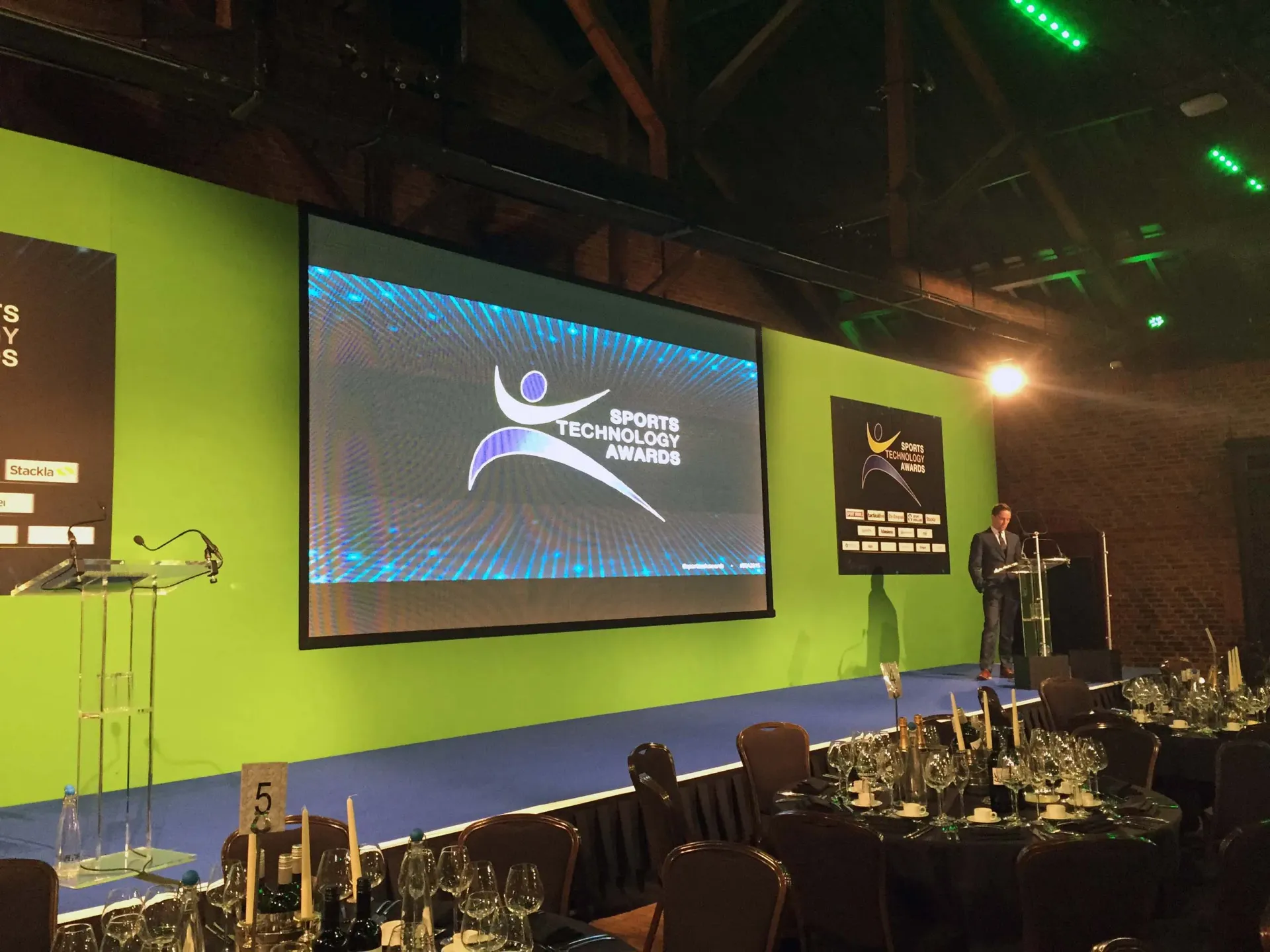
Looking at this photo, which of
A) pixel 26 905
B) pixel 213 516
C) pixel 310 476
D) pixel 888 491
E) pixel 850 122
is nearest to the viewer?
pixel 26 905

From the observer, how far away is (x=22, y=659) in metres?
4.56

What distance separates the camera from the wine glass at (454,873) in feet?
7.50

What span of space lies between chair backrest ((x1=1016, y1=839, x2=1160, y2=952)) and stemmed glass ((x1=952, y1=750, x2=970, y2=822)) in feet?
2.23

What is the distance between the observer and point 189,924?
193 cm

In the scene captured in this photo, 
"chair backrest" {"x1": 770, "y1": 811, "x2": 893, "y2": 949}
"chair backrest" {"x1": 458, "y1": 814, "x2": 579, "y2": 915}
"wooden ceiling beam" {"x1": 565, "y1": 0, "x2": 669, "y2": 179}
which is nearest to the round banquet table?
"chair backrest" {"x1": 770, "y1": 811, "x2": 893, "y2": 949}

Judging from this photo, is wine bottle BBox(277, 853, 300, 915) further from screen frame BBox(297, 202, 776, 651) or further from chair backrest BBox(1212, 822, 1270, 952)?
screen frame BBox(297, 202, 776, 651)

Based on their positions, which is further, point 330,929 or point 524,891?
point 524,891

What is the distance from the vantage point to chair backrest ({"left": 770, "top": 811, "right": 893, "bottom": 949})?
2938 mm

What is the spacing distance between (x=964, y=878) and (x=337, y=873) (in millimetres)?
1904

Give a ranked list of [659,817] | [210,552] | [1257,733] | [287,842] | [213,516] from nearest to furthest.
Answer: [287,842], [659,817], [210,552], [1257,733], [213,516]

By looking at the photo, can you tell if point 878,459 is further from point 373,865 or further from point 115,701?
point 373,865

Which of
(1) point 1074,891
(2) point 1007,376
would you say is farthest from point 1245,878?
(2) point 1007,376

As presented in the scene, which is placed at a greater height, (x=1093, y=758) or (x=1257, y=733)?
(x=1093, y=758)

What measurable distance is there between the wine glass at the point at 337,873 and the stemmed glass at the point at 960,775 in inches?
80.8
